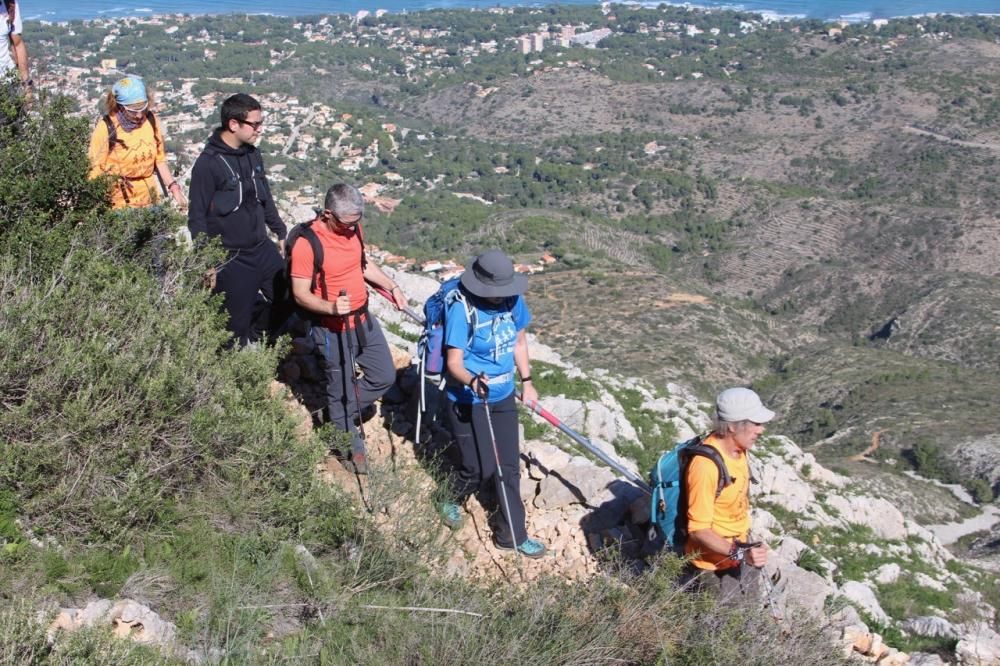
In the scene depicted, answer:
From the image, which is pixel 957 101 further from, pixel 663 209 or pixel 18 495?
pixel 18 495

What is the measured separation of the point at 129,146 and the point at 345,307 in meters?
1.99

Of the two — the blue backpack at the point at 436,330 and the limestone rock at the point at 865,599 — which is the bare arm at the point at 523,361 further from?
the limestone rock at the point at 865,599

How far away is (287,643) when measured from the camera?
3107 mm

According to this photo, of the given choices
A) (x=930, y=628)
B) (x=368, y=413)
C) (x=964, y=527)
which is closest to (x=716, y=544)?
(x=368, y=413)

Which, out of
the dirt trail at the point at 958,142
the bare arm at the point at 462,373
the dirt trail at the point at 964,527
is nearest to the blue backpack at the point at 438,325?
the bare arm at the point at 462,373

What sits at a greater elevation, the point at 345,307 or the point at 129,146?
the point at 129,146

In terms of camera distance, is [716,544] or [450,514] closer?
[716,544]

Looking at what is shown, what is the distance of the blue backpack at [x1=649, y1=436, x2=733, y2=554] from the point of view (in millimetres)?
3576

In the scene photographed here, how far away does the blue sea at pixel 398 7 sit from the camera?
14375 cm

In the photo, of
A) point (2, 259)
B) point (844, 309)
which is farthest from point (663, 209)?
point (2, 259)

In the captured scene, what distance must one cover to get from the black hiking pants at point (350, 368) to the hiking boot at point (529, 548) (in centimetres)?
112

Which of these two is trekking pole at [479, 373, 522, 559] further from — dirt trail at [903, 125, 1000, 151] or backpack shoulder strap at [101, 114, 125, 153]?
dirt trail at [903, 125, 1000, 151]

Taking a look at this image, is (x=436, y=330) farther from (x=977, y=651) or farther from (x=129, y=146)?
(x=977, y=651)

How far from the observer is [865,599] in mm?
6242
